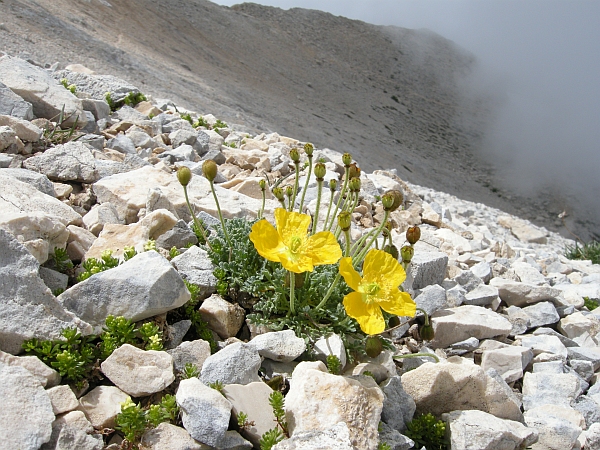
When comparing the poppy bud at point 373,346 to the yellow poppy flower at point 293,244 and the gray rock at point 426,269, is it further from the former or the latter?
the gray rock at point 426,269

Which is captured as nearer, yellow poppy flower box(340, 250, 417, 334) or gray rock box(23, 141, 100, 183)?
yellow poppy flower box(340, 250, 417, 334)

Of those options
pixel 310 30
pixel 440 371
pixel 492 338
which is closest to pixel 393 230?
pixel 492 338

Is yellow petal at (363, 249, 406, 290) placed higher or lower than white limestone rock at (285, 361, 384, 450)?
higher

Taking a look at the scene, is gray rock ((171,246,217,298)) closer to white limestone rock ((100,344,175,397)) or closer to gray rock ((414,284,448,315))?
white limestone rock ((100,344,175,397))

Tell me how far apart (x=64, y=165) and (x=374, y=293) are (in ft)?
9.92

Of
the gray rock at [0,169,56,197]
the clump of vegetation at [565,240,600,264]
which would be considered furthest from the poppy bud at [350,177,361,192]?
the clump of vegetation at [565,240,600,264]

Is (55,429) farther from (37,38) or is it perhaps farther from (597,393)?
(37,38)

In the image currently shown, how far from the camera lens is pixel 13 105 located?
4883 mm

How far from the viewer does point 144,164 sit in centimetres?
493

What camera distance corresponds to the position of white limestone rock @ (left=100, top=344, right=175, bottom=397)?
87.7 inches

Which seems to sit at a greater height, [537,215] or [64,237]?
[64,237]

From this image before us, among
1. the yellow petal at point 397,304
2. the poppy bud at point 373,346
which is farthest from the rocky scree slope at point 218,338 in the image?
the yellow petal at point 397,304

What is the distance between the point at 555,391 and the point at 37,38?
1170 cm

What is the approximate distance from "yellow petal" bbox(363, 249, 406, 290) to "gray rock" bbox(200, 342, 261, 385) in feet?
2.18
